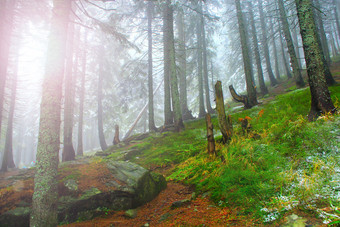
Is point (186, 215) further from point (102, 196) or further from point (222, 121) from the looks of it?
point (222, 121)

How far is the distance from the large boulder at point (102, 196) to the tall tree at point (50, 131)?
31cm

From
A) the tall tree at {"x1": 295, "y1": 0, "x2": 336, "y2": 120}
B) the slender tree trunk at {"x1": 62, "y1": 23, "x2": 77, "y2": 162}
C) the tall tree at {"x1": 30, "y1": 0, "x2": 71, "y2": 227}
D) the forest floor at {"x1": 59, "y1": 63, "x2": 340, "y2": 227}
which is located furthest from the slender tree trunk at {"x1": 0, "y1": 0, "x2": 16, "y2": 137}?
the tall tree at {"x1": 295, "y1": 0, "x2": 336, "y2": 120}

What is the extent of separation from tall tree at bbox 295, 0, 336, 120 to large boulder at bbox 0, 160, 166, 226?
4972 millimetres

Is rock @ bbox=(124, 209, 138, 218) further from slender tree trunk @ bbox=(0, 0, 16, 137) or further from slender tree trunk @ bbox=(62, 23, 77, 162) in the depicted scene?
slender tree trunk @ bbox=(0, 0, 16, 137)

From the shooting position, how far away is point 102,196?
3.91 metres

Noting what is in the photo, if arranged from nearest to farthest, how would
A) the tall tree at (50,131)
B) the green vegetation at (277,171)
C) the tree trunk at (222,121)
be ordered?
1. the green vegetation at (277,171)
2. the tall tree at (50,131)
3. the tree trunk at (222,121)

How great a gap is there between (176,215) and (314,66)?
5.68 m

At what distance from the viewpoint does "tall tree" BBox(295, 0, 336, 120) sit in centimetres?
473

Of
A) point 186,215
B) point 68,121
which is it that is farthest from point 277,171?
point 68,121

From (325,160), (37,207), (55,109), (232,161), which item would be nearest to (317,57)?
(325,160)

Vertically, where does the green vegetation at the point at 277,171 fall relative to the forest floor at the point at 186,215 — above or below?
above

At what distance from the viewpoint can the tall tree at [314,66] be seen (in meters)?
4.73

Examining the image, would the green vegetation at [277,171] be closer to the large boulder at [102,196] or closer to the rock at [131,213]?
the large boulder at [102,196]

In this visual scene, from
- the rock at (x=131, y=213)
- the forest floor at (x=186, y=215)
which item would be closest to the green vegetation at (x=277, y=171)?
the forest floor at (x=186, y=215)
